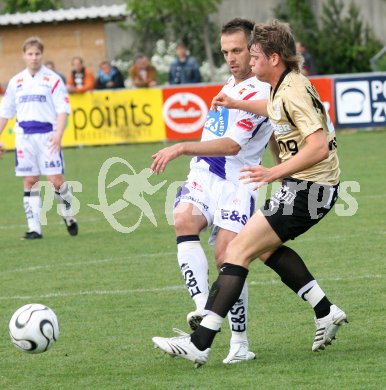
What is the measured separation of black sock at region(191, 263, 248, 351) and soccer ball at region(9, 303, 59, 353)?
0.86 meters

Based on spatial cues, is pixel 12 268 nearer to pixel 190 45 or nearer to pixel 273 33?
pixel 273 33

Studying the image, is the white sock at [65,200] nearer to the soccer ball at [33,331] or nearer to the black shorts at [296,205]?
the soccer ball at [33,331]

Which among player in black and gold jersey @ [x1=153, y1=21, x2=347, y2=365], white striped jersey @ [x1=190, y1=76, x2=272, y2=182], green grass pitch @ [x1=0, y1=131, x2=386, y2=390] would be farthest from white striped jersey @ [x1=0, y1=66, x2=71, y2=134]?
player in black and gold jersey @ [x1=153, y1=21, x2=347, y2=365]

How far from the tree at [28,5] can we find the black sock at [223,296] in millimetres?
29332

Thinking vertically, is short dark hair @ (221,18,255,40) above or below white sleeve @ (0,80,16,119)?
above

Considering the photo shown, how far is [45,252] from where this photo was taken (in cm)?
1166

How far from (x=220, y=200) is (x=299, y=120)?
103 cm

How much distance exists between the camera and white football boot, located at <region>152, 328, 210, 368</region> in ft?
20.6

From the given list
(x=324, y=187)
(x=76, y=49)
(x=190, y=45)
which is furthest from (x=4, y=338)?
(x=190, y=45)

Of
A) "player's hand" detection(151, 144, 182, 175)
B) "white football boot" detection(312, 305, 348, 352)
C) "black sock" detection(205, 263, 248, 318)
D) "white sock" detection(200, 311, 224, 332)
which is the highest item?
"player's hand" detection(151, 144, 182, 175)

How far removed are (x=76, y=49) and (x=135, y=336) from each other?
2534 centimetres

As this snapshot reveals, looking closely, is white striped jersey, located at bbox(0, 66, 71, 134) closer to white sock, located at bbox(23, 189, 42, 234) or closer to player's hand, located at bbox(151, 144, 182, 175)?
white sock, located at bbox(23, 189, 42, 234)

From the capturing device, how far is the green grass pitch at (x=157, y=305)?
6238mm

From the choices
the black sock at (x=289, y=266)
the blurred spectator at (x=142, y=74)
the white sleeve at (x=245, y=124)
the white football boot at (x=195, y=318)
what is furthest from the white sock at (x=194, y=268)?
the blurred spectator at (x=142, y=74)
